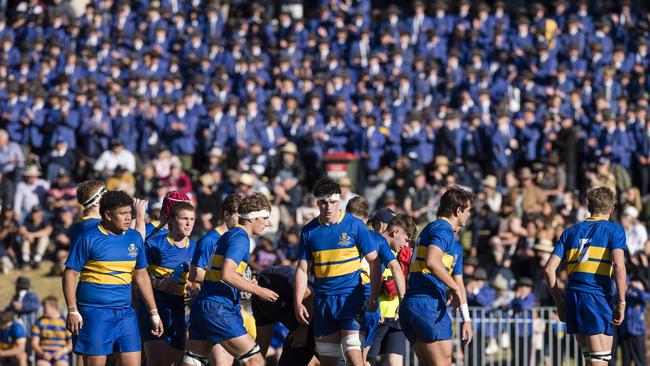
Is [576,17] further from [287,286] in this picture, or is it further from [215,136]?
[287,286]

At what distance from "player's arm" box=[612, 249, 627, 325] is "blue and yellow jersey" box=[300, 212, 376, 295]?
2.05 m

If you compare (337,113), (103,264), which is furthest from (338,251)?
(337,113)

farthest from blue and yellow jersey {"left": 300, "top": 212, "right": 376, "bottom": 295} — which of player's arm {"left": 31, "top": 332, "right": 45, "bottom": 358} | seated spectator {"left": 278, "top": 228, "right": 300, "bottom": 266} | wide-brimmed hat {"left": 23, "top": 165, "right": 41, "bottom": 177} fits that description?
wide-brimmed hat {"left": 23, "top": 165, "right": 41, "bottom": 177}

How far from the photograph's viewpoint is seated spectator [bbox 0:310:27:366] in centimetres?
1594

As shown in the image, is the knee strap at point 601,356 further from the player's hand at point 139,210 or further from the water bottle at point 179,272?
the player's hand at point 139,210

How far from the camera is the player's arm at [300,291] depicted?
33.8ft

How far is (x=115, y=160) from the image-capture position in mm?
20781

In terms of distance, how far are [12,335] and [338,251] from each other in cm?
706

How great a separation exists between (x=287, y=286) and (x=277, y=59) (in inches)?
516

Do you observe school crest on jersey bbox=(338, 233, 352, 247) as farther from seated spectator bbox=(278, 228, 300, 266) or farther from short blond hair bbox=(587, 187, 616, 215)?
seated spectator bbox=(278, 228, 300, 266)

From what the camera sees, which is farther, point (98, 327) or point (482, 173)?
point (482, 173)

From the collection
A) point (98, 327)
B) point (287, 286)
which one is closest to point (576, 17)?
point (287, 286)

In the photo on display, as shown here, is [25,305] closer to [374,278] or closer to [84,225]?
[84,225]

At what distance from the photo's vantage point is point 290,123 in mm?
21766
